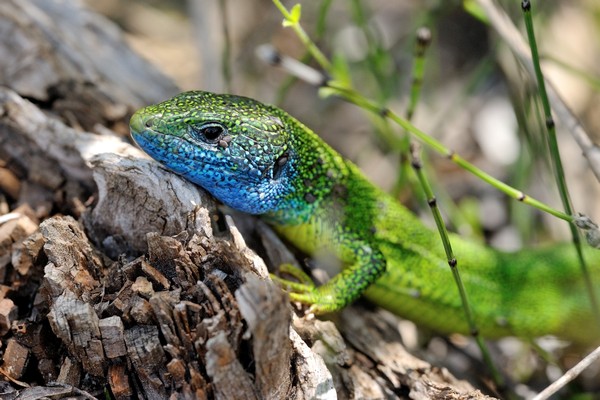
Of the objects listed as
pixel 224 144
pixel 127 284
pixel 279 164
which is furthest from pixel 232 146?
pixel 127 284

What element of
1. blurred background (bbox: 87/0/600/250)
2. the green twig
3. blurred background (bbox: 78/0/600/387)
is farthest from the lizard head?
blurred background (bbox: 87/0/600/250)

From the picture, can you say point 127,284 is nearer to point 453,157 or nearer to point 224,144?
point 224,144

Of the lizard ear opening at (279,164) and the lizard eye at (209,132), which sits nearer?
the lizard eye at (209,132)

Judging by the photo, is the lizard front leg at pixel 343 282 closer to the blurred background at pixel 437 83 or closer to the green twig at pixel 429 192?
the green twig at pixel 429 192

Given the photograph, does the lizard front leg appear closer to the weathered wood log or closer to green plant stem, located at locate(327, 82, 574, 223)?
the weathered wood log

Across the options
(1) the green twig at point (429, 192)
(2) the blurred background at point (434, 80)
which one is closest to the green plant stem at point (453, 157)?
(1) the green twig at point (429, 192)

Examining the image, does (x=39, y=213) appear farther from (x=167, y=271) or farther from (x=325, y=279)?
(x=325, y=279)

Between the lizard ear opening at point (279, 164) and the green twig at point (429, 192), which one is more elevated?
the green twig at point (429, 192)
